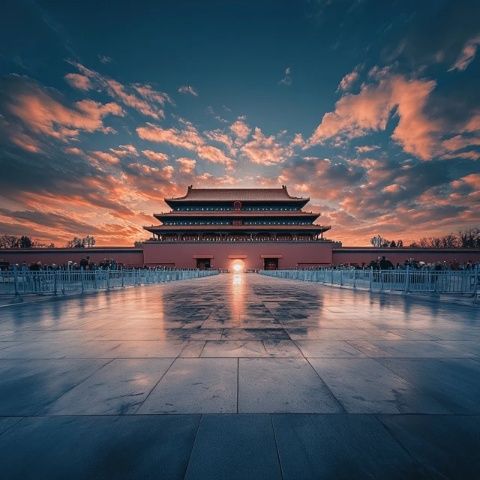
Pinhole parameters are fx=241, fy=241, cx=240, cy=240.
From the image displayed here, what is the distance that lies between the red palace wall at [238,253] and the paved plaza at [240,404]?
115ft

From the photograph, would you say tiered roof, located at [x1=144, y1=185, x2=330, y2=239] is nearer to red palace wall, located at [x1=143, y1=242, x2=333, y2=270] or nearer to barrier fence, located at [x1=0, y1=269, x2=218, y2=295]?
red palace wall, located at [x1=143, y1=242, x2=333, y2=270]

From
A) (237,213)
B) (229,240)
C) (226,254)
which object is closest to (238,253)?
(226,254)

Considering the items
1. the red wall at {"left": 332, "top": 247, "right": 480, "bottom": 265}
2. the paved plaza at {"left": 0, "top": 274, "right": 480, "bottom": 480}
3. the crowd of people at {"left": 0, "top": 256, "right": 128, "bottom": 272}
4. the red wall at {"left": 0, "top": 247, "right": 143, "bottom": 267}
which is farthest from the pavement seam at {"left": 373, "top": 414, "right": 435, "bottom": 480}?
the red wall at {"left": 0, "top": 247, "right": 143, "bottom": 267}

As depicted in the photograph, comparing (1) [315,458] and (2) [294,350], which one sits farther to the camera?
(2) [294,350]

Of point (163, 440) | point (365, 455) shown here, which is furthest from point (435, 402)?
point (163, 440)

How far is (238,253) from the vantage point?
130ft

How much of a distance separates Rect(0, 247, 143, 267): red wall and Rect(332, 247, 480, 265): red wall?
33.3m

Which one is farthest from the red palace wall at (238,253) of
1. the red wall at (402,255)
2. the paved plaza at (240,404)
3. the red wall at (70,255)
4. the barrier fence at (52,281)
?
the paved plaza at (240,404)

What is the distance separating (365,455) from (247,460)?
775 mm

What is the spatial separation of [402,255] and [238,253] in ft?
86.7

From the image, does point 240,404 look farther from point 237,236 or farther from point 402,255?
point 402,255

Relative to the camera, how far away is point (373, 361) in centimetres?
309

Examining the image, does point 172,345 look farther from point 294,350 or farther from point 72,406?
point 294,350

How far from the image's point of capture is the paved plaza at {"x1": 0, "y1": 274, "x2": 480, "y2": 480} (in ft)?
4.96
